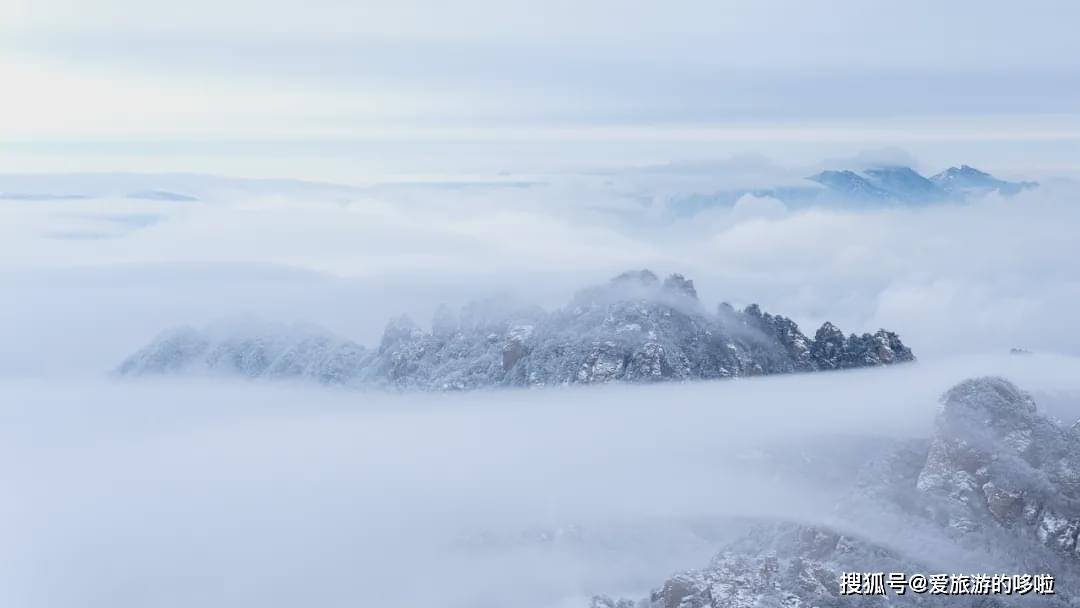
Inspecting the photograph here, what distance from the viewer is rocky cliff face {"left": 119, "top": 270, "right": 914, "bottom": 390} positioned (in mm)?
130125

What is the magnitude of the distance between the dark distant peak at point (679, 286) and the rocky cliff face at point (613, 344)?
155 mm

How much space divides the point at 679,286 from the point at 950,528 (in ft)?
243

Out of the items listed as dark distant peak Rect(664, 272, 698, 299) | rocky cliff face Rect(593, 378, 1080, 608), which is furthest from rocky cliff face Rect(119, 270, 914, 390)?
rocky cliff face Rect(593, 378, 1080, 608)

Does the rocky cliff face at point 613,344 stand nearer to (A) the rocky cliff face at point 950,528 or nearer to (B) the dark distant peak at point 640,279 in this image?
(B) the dark distant peak at point 640,279

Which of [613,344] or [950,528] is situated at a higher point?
[613,344]

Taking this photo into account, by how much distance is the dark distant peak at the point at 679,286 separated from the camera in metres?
142

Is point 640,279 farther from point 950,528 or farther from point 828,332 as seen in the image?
point 950,528

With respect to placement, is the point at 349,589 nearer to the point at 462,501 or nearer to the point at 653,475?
the point at 462,501

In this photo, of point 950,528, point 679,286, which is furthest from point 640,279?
point 950,528

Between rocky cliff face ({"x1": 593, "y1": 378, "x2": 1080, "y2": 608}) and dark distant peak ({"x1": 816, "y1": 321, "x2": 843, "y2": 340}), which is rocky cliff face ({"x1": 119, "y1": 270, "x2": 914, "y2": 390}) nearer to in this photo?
dark distant peak ({"x1": 816, "y1": 321, "x2": 843, "y2": 340})

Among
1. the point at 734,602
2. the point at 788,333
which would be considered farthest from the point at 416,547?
the point at 788,333

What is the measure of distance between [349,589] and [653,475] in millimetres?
40453

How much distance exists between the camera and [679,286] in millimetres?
142500

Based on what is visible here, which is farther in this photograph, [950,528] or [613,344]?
[613,344]
